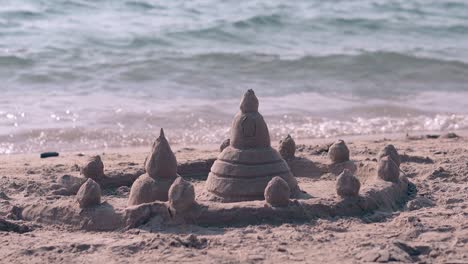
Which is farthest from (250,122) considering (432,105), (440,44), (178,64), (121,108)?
(440,44)

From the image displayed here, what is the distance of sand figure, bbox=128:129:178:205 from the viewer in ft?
23.2

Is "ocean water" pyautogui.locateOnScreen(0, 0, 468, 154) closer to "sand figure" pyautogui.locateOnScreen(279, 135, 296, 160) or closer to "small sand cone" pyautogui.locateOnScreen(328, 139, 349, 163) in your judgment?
"sand figure" pyautogui.locateOnScreen(279, 135, 296, 160)

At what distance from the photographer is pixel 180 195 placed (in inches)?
257

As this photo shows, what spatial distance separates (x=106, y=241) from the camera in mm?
6234

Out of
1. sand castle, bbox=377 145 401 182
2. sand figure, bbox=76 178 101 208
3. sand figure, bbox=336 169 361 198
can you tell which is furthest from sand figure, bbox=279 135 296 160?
sand figure, bbox=76 178 101 208

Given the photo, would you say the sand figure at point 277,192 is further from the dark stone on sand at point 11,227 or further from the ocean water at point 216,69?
the ocean water at point 216,69

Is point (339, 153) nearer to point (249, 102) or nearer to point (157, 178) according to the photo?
point (249, 102)

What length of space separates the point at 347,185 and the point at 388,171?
873 millimetres

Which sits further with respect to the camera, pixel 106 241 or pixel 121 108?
pixel 121 108

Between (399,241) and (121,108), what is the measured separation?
8.93m

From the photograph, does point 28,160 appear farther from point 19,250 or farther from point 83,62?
point 83,62

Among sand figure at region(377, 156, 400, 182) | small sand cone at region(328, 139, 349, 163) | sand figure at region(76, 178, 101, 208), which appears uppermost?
small sand cone at region(328, 139, 349, 163)

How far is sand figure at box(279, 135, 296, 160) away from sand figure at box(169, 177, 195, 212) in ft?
8.33

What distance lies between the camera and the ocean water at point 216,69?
1334cm
